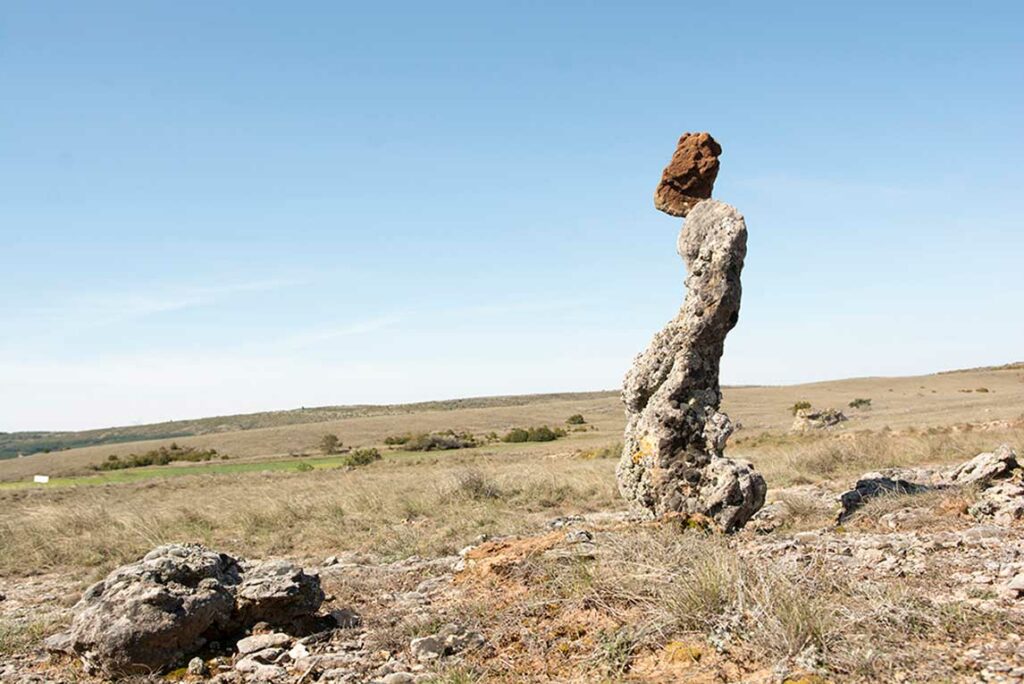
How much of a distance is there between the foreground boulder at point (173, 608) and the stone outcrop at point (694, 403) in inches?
202

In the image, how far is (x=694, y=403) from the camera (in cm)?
1064

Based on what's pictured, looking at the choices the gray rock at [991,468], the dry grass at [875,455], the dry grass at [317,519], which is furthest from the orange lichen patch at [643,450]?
the dry grass at [875,455]

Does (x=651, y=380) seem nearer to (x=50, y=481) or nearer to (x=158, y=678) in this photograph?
(x=158, y=678)

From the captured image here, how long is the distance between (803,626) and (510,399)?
128987 mm

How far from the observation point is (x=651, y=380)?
11.0m

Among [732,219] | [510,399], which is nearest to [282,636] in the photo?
[732,219]

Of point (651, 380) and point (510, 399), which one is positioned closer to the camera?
point (651, 380)

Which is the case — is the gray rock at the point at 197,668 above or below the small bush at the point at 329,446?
above

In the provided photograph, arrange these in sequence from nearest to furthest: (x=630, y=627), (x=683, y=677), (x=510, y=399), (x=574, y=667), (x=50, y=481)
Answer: (x=683, y=677), (x=574, y=667), (x=630, y=627), (x=50, y=481), (x=510, y=399)

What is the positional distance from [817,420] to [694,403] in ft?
96.2

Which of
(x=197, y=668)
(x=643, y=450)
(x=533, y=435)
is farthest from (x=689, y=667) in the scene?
(x=533, y=435)

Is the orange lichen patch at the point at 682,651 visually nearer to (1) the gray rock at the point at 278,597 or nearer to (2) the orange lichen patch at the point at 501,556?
(2) the orange lichen patch at the point at 501,556

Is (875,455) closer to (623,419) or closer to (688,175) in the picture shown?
(688,175)

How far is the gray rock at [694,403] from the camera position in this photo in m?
10.1
